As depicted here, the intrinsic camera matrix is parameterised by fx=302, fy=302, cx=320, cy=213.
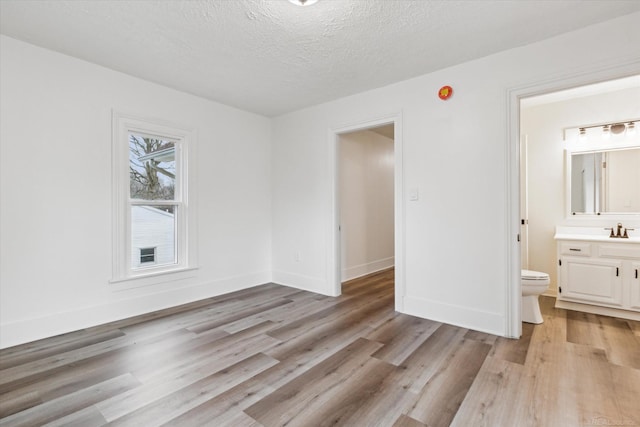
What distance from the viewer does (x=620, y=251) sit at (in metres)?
3.06

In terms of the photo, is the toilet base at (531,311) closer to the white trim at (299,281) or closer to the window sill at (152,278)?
the white trim at (299,281)

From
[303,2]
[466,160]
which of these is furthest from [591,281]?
[303,2]

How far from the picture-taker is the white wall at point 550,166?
3.55 meters

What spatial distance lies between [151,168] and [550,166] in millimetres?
4847

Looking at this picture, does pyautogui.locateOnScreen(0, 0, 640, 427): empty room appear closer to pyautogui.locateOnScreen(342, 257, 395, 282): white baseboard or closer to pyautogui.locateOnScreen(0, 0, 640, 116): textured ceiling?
pyautogui.locateOnScreen(0, 0, 640, 116): textured ceiling

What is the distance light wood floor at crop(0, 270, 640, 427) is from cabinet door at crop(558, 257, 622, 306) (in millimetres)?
224

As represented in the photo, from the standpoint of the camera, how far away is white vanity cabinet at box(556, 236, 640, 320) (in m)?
3.01

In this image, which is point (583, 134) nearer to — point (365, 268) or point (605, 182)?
point (605, 182)

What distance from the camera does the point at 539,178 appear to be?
153 inches

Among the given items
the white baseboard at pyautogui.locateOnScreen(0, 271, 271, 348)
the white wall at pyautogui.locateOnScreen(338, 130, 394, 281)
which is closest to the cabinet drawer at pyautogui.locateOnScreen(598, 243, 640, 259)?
the white wall at pyautogui.locateOnScreen(338, 130, 394, 281)

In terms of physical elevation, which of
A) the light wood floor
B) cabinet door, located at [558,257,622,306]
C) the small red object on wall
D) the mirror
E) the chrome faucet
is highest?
the small red object on wall

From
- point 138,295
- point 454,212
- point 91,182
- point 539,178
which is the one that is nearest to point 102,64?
point 91,182

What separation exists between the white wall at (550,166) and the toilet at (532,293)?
1116 mm

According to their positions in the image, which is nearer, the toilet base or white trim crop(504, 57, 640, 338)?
white trim crop(504, 57, 640, 338)
